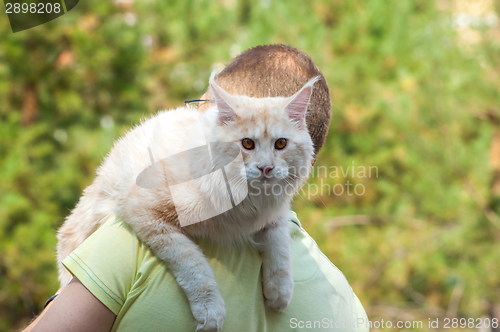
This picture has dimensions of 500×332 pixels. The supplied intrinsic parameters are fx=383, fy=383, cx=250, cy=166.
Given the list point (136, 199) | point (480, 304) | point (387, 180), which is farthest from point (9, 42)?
point (480, 304)

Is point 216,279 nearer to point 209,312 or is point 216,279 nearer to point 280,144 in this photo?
point 209,312

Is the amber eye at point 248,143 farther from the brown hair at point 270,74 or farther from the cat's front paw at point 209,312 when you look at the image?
the cat's front paw at point 209,312

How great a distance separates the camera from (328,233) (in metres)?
4.57

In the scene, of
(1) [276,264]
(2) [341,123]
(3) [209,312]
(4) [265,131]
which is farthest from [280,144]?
(2) [341,123]

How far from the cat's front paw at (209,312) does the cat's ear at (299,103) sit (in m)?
0.55

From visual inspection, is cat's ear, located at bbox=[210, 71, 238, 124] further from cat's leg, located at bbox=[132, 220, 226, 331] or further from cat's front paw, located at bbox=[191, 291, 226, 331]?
cat's front paw, located at bbox=[191, 291, 226, 331]

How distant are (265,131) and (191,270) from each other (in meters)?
0.44

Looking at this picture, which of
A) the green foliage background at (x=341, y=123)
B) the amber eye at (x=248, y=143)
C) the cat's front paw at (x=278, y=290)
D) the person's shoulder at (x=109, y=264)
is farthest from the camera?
the green foliage background at (x=341, y=123)

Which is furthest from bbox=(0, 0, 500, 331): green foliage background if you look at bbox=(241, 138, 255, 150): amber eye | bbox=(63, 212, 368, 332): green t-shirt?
bbox=(241, 138, 255, 150): amber eye

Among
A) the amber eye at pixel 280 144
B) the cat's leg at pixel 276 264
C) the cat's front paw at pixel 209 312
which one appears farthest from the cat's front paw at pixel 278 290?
the amber eye at pixel 280 144

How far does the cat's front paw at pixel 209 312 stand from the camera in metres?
0.91

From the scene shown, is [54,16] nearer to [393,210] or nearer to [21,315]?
[21,315]

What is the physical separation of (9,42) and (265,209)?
353 centimetres

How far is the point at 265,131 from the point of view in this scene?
3.68 feet
